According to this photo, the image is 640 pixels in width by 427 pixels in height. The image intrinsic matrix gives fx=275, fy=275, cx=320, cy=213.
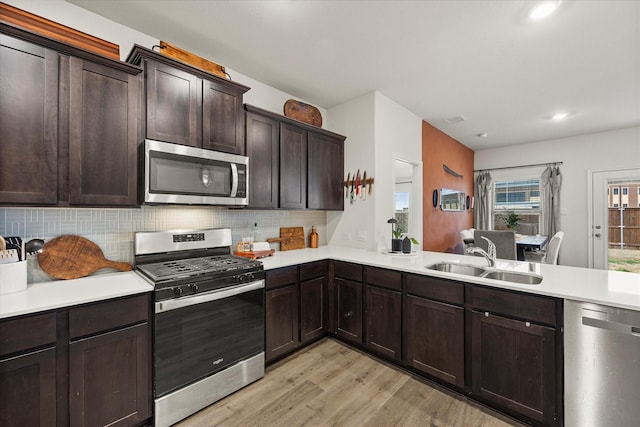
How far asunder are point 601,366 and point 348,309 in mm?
1745

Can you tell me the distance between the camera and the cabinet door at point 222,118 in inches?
87.5

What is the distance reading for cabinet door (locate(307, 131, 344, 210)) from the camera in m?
3.19

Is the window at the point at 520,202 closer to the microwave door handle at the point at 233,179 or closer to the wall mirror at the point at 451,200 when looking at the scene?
the wall mirror at the point at 451,200

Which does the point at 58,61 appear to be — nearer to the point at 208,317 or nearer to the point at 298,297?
the point at 208,317

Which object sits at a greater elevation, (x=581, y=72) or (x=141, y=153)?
(x=581, y=72)

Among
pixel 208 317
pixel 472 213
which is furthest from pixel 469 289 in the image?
pixel 472 213

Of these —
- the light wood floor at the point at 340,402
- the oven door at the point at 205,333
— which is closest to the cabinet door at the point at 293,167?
the oven door at the point at 205,333

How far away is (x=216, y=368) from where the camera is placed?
6.35ft

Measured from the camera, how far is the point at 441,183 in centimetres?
494

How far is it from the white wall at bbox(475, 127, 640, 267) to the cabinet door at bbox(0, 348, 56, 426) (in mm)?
7303

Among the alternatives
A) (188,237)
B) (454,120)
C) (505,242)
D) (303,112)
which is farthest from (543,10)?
(188,237)

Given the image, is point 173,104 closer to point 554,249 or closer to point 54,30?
point 54,30

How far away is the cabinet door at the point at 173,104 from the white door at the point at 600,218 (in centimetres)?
670

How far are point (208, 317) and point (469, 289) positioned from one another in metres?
1.82
